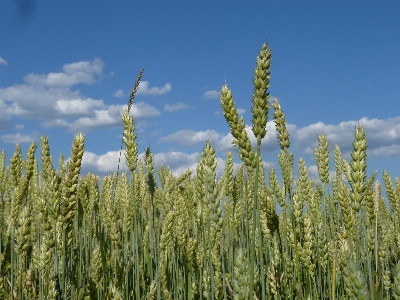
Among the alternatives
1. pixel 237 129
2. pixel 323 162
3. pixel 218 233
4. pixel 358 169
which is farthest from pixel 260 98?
pixel 323 162

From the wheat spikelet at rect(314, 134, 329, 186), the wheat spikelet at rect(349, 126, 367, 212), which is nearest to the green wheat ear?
the wheat spikelet at rect(349, 126, 367, 212)

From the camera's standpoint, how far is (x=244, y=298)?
5.16 ft

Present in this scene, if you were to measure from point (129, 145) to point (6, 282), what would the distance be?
2.16m

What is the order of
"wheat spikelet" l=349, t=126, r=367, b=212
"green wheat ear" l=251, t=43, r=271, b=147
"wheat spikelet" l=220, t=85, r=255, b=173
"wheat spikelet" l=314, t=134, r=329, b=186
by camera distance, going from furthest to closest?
"wheat spikelet" l=314, t=134, r=329, b=186, "wheat spikelet" l=349, t=126, r=367, b=212, "wheat spikelet" l=220, t=85, r=255, b=173, "green wheat ear" l=251, t=43, r=271, b=147

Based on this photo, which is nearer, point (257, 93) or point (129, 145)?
point (257, 93)

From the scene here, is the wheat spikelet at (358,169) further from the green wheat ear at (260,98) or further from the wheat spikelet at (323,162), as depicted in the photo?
the wheat spikelet at (323,162)

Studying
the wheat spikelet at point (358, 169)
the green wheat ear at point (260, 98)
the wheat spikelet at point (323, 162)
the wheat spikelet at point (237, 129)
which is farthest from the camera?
the wheat spikelet at point (323, 162)

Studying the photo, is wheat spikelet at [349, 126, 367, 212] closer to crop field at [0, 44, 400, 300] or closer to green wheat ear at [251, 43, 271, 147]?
crop field at [0, 44, 400, 300]

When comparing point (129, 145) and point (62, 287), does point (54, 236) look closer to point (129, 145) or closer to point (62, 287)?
point (62, 287)

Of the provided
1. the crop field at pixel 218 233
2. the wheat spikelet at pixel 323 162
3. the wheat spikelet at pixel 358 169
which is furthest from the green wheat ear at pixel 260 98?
the wheat spikelet at pixel 323 162

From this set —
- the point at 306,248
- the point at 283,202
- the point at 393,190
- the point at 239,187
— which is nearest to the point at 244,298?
the point at 306,248

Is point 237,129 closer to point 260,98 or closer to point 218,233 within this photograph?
point 260,98

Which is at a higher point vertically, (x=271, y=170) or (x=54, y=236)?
(x=271, y=170)

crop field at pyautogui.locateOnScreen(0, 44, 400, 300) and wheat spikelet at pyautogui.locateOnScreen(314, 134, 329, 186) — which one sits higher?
wheat spikelet at pyautogui.locateOnScreen(314, 134, 329, 186)
